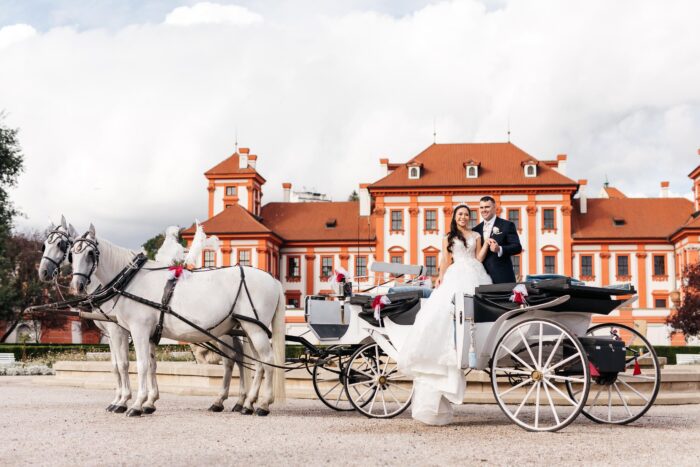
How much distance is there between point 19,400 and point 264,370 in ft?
16.6

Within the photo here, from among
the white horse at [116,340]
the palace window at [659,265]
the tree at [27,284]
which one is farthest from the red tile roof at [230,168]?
the white horse at [116,340]

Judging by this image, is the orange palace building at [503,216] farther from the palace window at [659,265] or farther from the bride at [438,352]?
the bride at [438,352]

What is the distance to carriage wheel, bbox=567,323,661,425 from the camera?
7805 millimetres

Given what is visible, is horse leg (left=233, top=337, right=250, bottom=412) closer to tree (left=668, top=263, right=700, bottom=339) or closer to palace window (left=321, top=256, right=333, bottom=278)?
tree (left=668, top=263, right=700, bottom=339)

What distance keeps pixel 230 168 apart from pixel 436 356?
5265 cm

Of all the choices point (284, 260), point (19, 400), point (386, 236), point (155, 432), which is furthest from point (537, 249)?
point (155, 432)

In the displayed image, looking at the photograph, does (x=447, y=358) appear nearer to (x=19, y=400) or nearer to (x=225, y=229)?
(x=19, y=400)

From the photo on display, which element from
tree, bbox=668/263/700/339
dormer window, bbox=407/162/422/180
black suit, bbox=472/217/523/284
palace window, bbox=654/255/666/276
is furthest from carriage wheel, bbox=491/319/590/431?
palace window, bbox=654/255/666/276

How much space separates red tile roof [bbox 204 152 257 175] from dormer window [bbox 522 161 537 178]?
19.4 metres

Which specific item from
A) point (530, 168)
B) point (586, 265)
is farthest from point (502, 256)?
point (586, 265)

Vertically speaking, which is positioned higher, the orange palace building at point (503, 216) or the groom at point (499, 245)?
the orange palace building at point (503, 216)

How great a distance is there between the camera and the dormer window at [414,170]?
53406 mm

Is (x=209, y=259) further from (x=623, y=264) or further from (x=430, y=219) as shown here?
(x=623, y=264)

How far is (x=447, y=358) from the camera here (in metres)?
7.52
